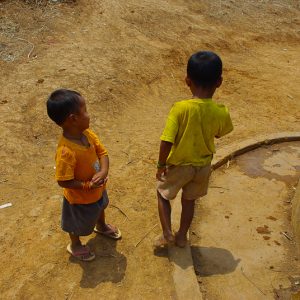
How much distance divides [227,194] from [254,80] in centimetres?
408

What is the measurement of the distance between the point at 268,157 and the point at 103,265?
2.43 meters

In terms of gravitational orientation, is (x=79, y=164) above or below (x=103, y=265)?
above

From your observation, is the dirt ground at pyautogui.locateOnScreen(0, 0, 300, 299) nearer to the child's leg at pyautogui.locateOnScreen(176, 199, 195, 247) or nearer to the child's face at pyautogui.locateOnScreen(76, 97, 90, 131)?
the child's leg at pyautogui.locateOnScreen(176, 199, 195, 247)

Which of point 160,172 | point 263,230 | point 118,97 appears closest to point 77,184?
point 160,172

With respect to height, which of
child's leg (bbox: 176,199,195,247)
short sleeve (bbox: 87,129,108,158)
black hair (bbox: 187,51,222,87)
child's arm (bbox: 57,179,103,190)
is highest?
black hair (bbox: 187,51,222,87)

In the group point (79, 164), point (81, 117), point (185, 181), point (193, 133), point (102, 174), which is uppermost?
point (81, 117)

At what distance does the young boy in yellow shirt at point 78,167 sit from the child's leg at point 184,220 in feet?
2.01

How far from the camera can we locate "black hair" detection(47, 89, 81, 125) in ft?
8.74

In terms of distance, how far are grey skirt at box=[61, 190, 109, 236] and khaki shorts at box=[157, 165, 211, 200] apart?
498mm

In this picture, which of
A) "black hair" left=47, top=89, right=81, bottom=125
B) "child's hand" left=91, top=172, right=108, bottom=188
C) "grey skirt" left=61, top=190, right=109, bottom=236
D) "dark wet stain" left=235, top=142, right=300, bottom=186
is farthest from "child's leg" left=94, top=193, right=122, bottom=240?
"dark wet stain" left=235, top=142, right=300, bottom=186

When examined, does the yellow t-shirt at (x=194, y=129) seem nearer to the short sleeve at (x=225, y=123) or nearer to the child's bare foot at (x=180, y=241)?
the short sleeve at (x=225, y=123)

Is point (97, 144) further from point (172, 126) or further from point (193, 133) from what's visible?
point (193, 133)

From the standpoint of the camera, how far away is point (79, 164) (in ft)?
9.34

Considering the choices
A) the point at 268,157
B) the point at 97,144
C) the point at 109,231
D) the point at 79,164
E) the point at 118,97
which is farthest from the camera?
the point at 118,97
